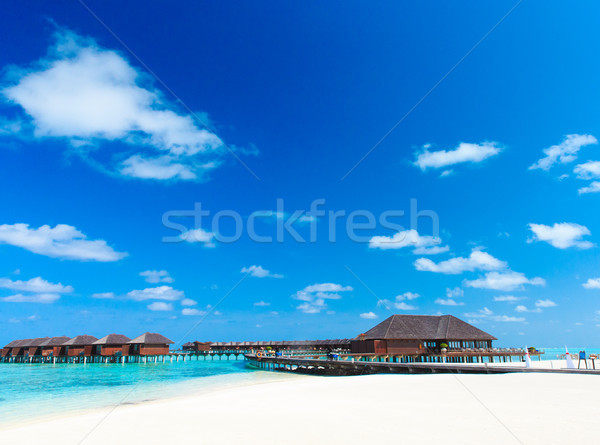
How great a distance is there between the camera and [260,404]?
15898 millimetres

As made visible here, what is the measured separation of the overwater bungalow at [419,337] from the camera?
41.8 metres

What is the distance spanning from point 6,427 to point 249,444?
449 inches

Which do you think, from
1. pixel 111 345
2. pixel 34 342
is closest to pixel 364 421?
pixel 111 345

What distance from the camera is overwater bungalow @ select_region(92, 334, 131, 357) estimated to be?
70062 mm

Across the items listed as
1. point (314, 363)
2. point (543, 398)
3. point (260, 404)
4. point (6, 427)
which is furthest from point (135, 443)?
point (314, 363)

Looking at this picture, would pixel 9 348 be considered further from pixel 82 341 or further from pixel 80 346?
pixel 82 341

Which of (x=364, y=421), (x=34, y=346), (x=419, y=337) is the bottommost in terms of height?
(x=34, y=346)

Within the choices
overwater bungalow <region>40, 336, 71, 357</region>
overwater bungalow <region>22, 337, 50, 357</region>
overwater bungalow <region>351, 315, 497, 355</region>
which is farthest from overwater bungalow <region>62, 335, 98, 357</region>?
overwater bungalow <region>351, 315, 497, 355</region>

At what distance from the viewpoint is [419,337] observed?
1667 inches

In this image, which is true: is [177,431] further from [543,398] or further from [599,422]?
[543,398]

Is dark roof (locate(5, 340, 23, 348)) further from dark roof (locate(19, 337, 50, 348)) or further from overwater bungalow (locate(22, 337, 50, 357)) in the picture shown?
overwater bungalow (locate(22, 337, 50, 357))

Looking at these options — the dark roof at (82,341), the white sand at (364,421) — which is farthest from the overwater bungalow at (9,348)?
the white sand at (364,421)

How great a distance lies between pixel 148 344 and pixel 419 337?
48.1 meters

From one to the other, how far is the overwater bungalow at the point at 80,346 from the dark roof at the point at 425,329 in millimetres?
53353
